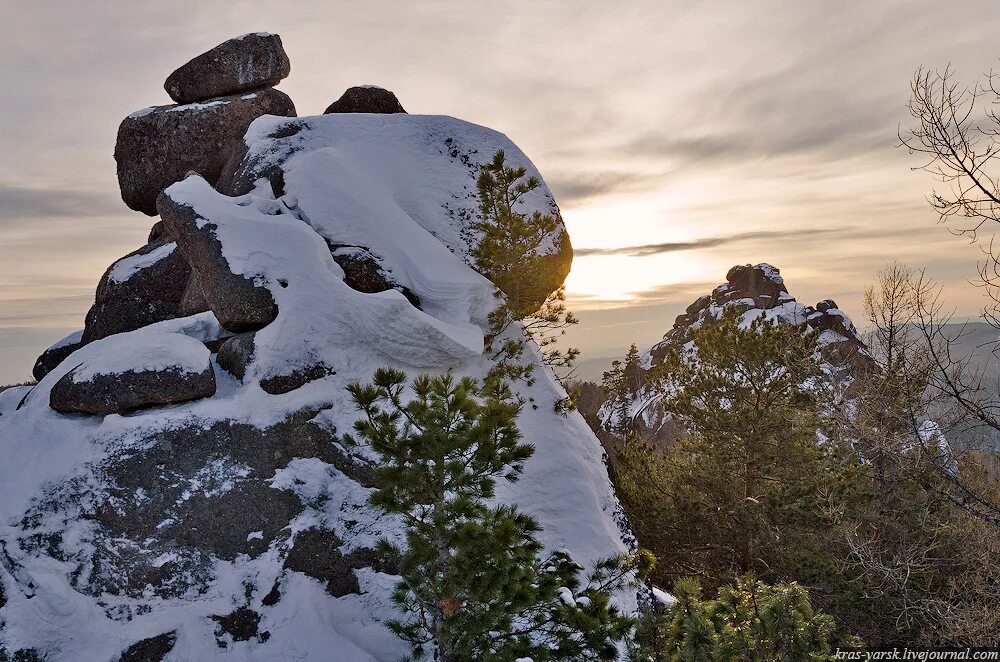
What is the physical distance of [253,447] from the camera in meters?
10.4

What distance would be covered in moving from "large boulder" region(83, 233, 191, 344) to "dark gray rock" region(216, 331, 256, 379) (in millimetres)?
7342

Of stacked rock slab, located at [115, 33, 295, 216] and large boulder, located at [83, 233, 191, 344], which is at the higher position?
stacked rock slab, located at [115, 33, 295, 216]

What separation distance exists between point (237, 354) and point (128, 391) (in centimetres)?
203

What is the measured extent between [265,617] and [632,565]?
5832 mm

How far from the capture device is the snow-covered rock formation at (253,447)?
884 cm

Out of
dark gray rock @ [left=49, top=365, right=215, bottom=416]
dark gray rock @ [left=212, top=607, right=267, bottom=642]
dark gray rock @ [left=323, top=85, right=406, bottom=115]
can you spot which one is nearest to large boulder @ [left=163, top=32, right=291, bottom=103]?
dark gray rock @ [left=323, top=85, right=406, bottom=115]

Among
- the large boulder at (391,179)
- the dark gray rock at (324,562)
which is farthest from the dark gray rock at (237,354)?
the dark gray rock at (324,562)

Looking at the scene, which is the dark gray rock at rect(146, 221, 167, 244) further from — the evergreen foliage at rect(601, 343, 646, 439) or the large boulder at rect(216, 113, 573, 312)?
the evergreen foliage at rect(601, 343, 646, 439)

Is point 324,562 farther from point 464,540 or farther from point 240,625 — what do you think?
point 464,540

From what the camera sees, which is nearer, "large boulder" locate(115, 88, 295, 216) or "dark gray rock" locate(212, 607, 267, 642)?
"dark gray rock" locate(212, 607, 267, 642)

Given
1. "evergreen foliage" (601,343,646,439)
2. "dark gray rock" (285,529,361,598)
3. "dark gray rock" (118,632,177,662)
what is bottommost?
"evergreen foliage" (601,343,646,439)

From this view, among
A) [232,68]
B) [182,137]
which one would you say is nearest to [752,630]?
[182,137]

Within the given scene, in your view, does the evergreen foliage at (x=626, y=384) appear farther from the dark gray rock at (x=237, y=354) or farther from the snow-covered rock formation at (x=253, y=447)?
the dark gray rock at (x=237, y=354)

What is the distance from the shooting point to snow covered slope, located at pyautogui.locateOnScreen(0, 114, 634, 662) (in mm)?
8797
